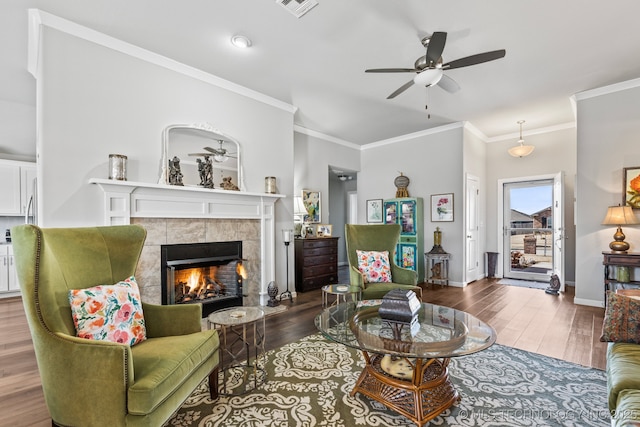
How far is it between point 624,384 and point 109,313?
268 centimetres

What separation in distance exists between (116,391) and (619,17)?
462cm

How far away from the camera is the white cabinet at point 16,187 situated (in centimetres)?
451

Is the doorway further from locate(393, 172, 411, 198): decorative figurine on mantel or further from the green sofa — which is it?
the green sofa

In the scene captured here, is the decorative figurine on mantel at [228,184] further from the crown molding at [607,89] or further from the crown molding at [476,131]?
the crown molding at [607,89]

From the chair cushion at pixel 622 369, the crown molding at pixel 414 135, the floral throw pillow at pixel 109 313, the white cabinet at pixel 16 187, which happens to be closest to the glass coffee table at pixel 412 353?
the chair cushion at pixel 622 369

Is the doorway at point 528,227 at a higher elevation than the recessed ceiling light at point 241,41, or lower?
lower

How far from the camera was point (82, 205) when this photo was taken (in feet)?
8.96

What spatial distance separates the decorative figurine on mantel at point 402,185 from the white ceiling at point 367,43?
185cm

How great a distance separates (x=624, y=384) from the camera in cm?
136

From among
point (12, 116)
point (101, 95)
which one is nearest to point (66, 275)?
point (101, 95)

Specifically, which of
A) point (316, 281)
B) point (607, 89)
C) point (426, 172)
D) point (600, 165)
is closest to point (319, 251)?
point (316, 281)

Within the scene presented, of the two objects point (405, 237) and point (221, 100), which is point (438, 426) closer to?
point (221, 100)

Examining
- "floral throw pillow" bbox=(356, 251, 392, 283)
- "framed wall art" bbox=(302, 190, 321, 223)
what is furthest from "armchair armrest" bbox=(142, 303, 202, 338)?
"framed wall art" bbox=(302, 190, 321, 223)

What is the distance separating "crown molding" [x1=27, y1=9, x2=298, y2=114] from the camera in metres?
2.59
